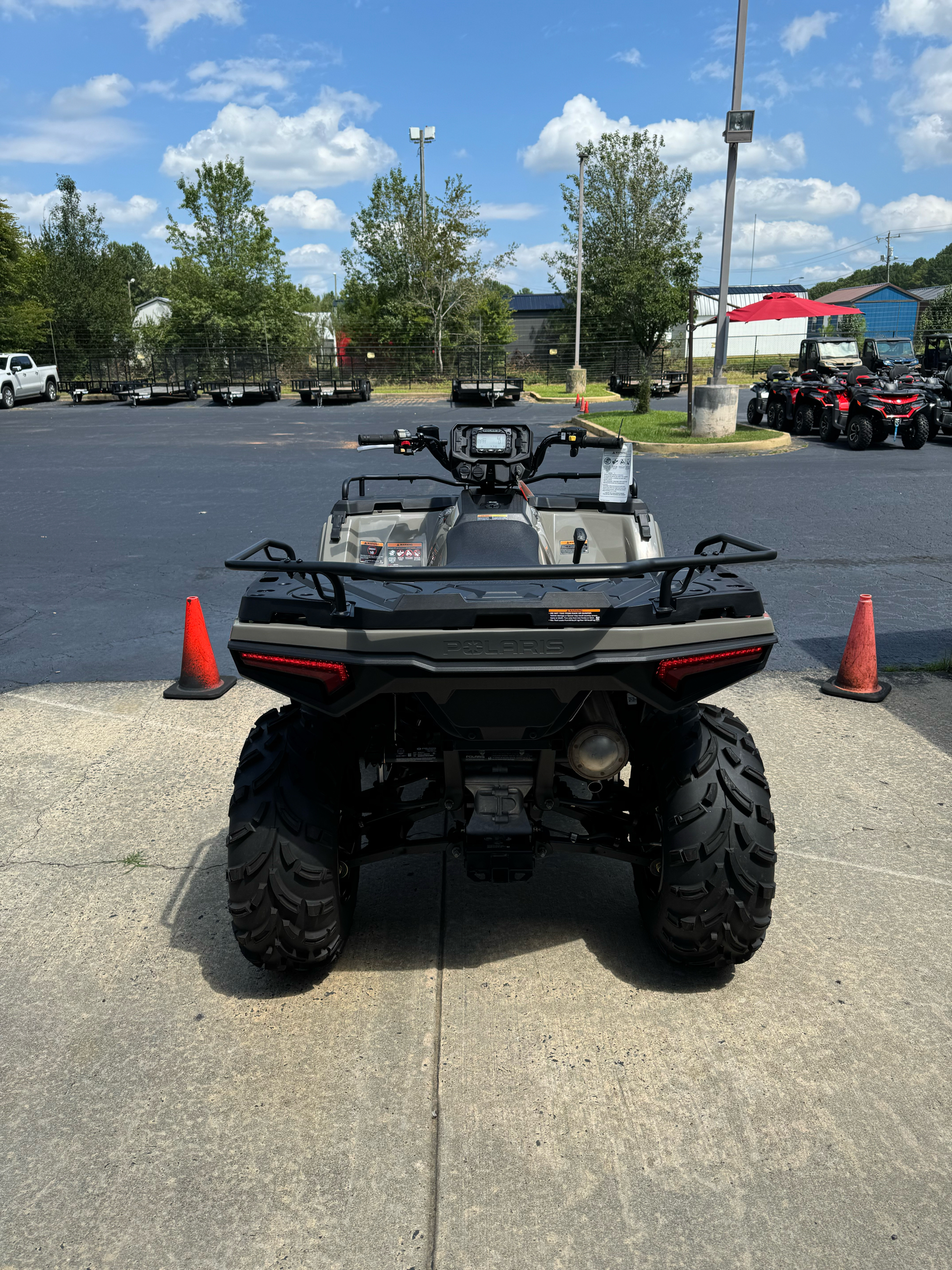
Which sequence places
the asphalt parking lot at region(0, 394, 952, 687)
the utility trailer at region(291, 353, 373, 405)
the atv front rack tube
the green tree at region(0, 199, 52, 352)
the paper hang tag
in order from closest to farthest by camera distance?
the atv front rack tube
the paper hang tag
the asphalt parking lot at region(0, 394, 952, 687)
the utility trailer at region(291, 353, 373, 405)
the green tree at region(0, 199, 52, 352)

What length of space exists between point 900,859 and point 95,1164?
2.94 metres

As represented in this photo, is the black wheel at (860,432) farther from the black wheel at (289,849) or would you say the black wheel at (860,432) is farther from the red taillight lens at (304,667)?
the red taillight lens at (304,667)

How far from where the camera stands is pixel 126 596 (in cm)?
801

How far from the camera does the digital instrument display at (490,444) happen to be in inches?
152

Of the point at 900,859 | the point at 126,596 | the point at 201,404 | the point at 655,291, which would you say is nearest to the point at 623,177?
the point at 655,291

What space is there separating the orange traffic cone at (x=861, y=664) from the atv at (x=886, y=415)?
41.7 ft

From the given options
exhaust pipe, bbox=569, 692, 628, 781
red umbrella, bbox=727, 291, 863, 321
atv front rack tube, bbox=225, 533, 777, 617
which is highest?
red umbrella, bbox=727, 291, 863, 321

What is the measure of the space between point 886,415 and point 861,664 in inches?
507

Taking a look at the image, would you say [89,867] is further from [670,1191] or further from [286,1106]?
[670,1191]

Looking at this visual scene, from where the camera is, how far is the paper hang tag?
3.52m

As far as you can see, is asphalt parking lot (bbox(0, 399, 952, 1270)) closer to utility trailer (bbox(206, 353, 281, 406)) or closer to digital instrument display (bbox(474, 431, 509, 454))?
digital instrument display (bbox(474, 431, 509, 454))

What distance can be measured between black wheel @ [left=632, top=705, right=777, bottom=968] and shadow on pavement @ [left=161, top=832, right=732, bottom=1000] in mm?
251

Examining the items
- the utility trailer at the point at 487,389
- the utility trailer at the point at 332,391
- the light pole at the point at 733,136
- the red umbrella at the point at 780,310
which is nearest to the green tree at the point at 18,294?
the utility trailer at the point at 332,391

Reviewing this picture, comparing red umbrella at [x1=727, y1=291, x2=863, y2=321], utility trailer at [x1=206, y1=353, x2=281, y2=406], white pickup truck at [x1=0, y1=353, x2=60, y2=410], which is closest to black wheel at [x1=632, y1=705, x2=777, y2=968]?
red umbrella at [x1=727, y1=291, x2=863, y2=321]
